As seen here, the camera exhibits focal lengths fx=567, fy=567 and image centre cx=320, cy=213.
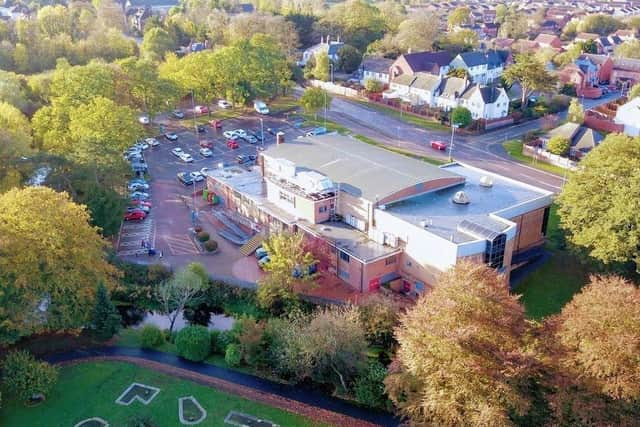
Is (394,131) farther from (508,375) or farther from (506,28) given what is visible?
(506,28)

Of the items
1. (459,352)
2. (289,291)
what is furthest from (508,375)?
(289,291)

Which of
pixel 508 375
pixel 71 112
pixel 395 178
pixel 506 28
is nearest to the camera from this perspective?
pixel 508 375

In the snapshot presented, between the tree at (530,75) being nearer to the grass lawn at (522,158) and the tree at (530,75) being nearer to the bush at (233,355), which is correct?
the grass lawn at (522,158)

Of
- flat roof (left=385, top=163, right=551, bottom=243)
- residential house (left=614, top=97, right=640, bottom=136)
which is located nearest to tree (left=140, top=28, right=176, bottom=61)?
flat roof (left=385, top=163, right=551, bottom=243)

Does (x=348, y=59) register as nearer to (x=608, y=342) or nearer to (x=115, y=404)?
(x=115, y=404)

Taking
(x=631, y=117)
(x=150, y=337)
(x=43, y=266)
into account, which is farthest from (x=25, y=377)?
(x=631, y=117)

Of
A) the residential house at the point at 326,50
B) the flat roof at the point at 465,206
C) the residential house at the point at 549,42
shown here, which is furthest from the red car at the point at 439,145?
the residential house at the point at 549,42
